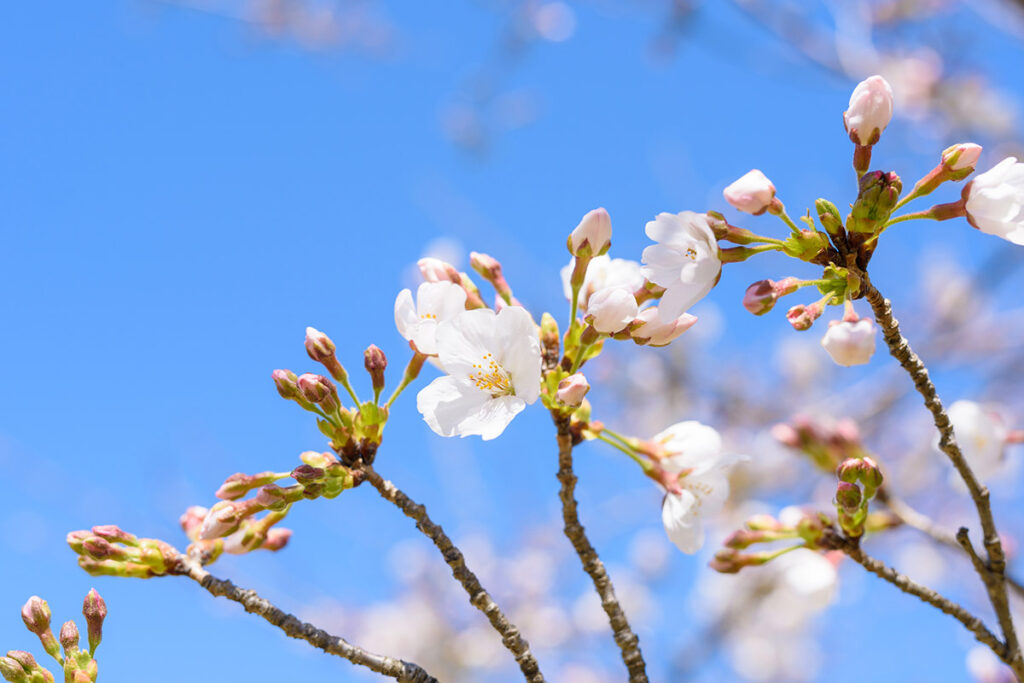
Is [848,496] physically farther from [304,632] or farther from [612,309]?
[304,632]

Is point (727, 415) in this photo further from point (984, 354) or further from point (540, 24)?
point (540, 24)

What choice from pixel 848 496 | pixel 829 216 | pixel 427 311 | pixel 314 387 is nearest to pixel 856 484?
pixel 848 496

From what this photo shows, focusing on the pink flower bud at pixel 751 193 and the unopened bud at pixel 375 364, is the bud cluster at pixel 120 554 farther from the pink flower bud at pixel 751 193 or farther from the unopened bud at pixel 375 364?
the pink flower bud at pixel 751 193

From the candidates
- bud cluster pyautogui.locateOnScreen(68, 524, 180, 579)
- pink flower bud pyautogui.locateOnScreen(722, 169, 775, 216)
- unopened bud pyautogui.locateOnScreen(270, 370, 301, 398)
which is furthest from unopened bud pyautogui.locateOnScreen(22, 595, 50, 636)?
pink flower bud pyautogui.locateOnScreen(722, 169, 775, 216)

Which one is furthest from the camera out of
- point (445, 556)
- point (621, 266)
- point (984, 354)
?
point (984, 354)

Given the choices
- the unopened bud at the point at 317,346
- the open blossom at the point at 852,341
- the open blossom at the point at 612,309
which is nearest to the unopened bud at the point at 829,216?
the open blossom at the point at 852,341

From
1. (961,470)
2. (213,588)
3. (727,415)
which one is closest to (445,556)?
(213,588)
